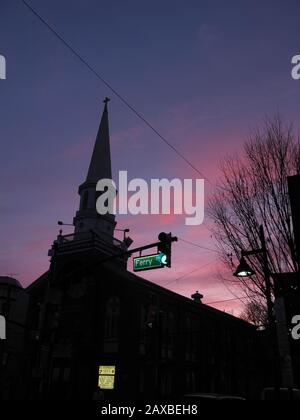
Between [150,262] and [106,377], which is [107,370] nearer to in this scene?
[106,377]

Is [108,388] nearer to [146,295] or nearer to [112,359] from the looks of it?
[112,359]

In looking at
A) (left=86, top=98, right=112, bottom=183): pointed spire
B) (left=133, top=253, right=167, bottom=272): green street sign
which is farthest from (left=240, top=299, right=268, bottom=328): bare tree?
(left=86, top=98, right=112, bottom=183): pointed spire

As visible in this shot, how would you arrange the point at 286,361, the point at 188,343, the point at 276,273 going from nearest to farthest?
the point at 286,361 → the point at 276,273 → the point at 188,343

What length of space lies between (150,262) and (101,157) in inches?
1209

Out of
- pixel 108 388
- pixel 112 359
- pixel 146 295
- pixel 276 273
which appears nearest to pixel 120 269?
pixel 146 295

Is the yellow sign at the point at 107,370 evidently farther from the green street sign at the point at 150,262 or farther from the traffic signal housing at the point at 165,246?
the traffic signal housing at the point at 165,246

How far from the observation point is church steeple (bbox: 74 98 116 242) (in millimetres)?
37281

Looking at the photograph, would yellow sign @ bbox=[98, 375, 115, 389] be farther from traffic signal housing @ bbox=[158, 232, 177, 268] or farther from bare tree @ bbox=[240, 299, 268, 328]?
traffic signal housing @ bbox=[158, 232, 177, 268]

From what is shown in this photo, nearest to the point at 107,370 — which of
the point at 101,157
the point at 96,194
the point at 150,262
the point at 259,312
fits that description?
the point at 259,312

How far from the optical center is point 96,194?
127 ft

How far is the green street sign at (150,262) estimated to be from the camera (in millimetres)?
11609

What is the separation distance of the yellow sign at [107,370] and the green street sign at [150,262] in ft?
63.0
